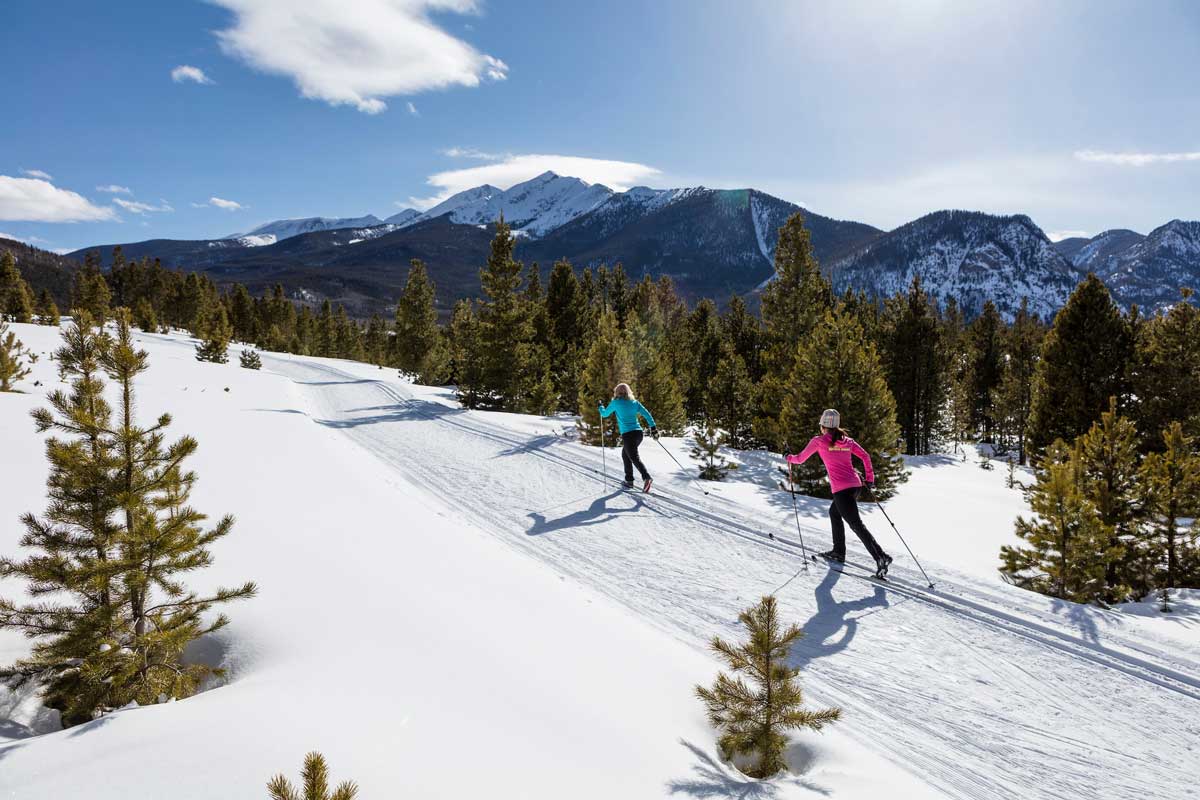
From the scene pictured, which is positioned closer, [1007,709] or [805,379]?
[1007,709]

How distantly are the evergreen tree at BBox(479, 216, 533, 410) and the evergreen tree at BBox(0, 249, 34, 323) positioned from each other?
57.9 meters

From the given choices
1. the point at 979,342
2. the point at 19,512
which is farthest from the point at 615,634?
the point at 979,342

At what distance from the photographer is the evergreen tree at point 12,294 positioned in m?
56.8

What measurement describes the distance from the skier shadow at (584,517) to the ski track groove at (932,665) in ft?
0.22

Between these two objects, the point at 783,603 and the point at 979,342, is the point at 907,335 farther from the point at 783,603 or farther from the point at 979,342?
the point at 783,603

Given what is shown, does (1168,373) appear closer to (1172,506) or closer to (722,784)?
(1172,506)

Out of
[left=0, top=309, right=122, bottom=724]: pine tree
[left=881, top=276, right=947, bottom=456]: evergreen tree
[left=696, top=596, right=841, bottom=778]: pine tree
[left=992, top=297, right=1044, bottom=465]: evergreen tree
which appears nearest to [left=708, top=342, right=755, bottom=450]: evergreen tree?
[left=881, top=276, right=947, bottom=456]: evergreen tree

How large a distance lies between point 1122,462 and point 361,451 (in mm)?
16110

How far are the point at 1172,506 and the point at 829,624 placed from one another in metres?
7.26

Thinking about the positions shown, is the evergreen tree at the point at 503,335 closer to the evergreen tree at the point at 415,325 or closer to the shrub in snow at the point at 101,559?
the evergreen tree at the point at 415,325

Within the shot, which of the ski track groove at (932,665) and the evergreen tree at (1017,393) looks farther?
the evergreen tree at (1017,393)

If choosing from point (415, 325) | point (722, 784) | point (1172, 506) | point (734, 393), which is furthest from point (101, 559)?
point (415, 325)

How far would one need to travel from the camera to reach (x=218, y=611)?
5781 mm

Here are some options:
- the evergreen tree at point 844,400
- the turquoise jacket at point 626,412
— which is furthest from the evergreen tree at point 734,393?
the turquoise jacket at point 626,412
